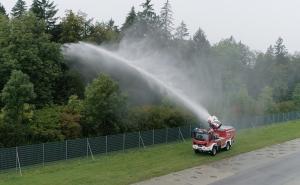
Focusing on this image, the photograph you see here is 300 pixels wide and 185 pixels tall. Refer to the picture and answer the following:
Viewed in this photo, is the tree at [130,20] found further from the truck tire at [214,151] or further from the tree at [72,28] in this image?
the truck tire at [214,151]

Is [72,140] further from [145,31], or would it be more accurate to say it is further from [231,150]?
[145,31]

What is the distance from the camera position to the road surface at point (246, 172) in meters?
31.5

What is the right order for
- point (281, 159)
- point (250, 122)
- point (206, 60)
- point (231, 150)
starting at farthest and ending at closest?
point (206, 60)
point (250, 122)
point (231, 150)
point (281, 159)

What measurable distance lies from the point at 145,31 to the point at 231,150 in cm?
4556

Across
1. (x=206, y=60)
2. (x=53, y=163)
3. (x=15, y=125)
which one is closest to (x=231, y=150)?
(x=53, y=163)

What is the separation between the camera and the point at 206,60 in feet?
312

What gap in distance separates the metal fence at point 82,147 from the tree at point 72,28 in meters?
24.4

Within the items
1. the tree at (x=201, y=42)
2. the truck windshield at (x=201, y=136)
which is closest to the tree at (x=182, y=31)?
the tree at (x=201, y=42)

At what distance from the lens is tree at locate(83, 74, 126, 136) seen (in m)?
42.5

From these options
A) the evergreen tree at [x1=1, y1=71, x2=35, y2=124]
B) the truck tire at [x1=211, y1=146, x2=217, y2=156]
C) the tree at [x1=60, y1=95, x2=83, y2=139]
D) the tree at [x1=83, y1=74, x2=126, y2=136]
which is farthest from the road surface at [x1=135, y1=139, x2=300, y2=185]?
the evergreen tree at [x1=1, y1=71, x2=35, y2=124]

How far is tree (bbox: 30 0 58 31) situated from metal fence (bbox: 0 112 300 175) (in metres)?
30.4

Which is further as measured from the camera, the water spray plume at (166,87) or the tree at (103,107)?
the water spray plume at (166,87)

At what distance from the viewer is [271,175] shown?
1331 inches

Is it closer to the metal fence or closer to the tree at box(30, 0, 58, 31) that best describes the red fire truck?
the metal fence
